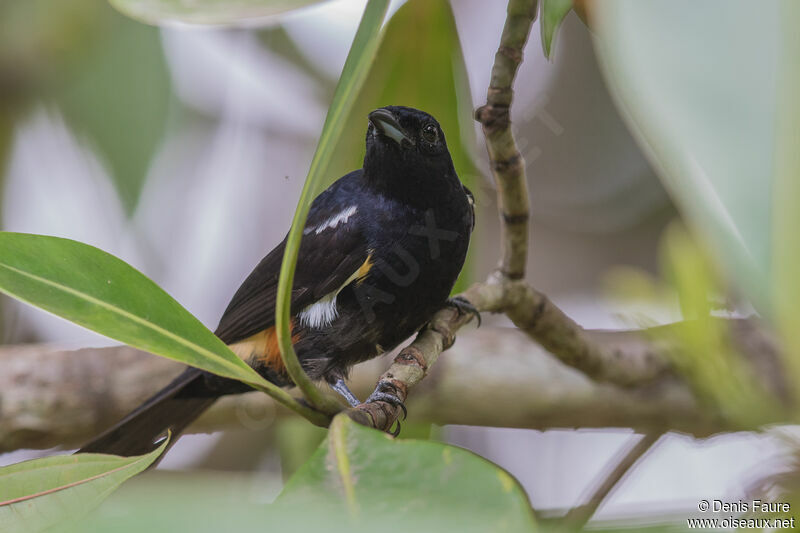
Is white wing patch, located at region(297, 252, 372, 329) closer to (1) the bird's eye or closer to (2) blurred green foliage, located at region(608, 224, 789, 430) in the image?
(1) the bird's eye

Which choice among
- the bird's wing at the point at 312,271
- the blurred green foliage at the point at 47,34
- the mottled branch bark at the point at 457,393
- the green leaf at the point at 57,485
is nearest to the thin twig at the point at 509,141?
the bird's wing at the point at 312,271

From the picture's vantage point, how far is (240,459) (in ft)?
9.60

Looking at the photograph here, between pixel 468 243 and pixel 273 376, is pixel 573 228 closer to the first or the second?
pixel 468 243

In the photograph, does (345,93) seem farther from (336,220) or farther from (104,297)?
(336,220)

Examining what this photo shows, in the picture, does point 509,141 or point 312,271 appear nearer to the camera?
point 509,141

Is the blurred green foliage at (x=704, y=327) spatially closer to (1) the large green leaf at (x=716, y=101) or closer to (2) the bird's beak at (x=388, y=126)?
Answer: (2) the bird's beak at (x=388, y=126)

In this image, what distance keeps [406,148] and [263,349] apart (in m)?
0.62

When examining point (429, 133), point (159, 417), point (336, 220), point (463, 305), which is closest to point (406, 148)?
point (429, 133)

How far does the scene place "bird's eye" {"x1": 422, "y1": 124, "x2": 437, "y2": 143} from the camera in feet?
5.17

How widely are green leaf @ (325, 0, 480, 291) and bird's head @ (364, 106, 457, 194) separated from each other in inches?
1.6

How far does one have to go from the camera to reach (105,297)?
36.2 inches

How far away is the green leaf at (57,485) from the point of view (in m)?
0.86

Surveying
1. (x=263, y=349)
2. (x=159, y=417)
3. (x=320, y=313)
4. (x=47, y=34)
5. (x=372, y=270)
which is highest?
(x=47, y=34)

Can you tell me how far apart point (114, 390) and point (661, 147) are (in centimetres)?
212
